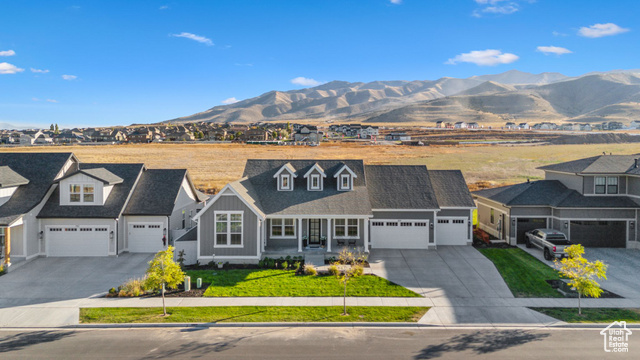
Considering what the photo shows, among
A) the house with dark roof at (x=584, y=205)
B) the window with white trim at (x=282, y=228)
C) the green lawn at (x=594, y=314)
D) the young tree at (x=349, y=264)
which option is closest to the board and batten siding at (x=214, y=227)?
the window with white trim at (x=282, y=228)

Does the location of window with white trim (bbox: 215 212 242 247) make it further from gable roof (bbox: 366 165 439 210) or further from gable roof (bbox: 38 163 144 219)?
gable roof (bbox: 366 165 439 210)

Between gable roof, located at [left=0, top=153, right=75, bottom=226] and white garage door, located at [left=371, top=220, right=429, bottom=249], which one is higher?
gable roof, located at [left=0, top=153, right=75, bottom=226]

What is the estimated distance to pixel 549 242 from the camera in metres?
24.7

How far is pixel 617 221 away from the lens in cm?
2747

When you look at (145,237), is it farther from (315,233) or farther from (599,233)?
(599,233)

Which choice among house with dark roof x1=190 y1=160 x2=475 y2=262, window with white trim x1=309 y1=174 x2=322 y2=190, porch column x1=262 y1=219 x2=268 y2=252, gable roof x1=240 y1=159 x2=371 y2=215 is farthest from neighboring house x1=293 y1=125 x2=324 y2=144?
porch column x1=262 y1=219 x2=268 y2=252

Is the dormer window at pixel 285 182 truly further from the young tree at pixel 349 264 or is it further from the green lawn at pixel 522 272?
the green lawn at pixel 522 272

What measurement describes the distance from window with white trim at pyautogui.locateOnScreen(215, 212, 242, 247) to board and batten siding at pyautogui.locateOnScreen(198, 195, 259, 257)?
238 millimetres

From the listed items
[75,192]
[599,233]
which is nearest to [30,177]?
[75,192]

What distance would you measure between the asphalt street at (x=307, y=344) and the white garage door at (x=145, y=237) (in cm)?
1140

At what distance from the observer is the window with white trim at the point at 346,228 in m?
26.1

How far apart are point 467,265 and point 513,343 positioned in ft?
33.0

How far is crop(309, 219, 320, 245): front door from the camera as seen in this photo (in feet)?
85.7

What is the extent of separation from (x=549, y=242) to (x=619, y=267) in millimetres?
3828
